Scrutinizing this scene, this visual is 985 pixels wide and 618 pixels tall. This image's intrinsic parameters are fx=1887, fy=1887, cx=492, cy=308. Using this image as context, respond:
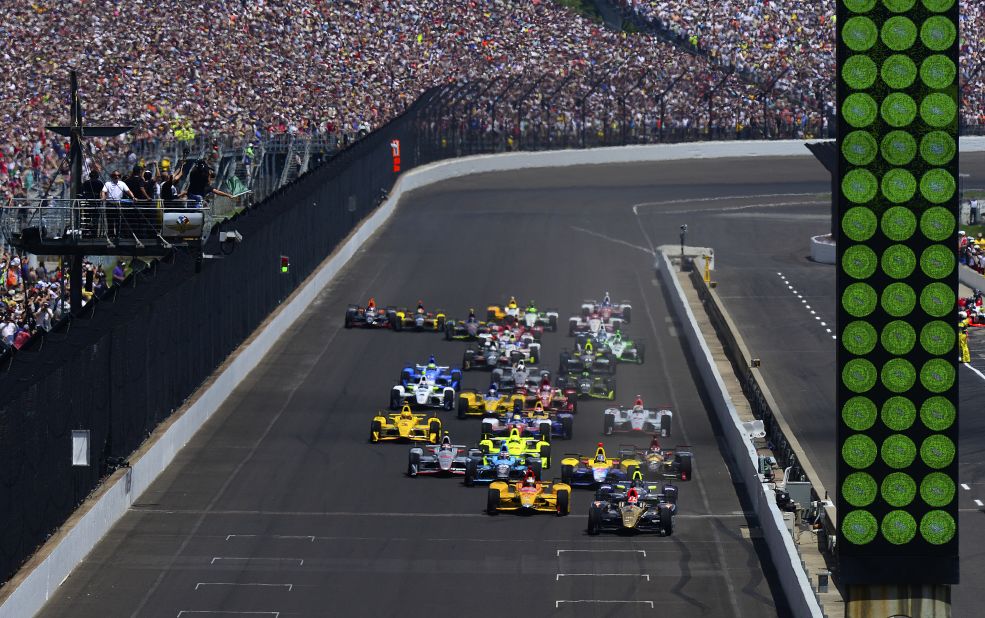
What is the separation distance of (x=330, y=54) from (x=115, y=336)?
2387 inches

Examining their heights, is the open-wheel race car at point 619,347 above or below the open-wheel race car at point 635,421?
above

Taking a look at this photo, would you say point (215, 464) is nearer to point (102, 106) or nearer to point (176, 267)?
point (176, 267)

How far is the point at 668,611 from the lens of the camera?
30500 millimetres

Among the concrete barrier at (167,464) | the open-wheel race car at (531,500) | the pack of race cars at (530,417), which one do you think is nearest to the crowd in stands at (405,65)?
the concrete barrier at (167,464)

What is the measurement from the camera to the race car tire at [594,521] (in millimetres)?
35062

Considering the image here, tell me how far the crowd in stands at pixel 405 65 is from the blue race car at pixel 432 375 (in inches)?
1181

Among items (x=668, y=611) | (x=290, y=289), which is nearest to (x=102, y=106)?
(x=290, y=289)

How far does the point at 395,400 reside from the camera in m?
46.5

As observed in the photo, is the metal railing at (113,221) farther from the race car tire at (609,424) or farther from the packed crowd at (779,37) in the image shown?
the packed crowd at (779,37)

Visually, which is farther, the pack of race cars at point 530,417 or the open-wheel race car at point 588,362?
the open-wheel race car at point 588,362

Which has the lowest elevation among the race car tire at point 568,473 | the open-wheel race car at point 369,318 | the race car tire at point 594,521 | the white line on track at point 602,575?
the white line on track at point 602,575

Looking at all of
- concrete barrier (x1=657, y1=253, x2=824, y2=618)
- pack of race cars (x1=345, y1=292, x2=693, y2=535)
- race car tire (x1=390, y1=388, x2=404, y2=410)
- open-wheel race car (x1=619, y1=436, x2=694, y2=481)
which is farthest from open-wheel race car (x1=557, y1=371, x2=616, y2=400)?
open-wheel race car (x1=619, y1=436, x2=694, y2=481)

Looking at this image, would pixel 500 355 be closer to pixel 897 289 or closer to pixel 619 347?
pixel 619 347

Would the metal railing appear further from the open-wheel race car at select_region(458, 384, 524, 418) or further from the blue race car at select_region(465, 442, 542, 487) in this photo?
the open-wheel race car at select_region(458, 384, 524, 418)
